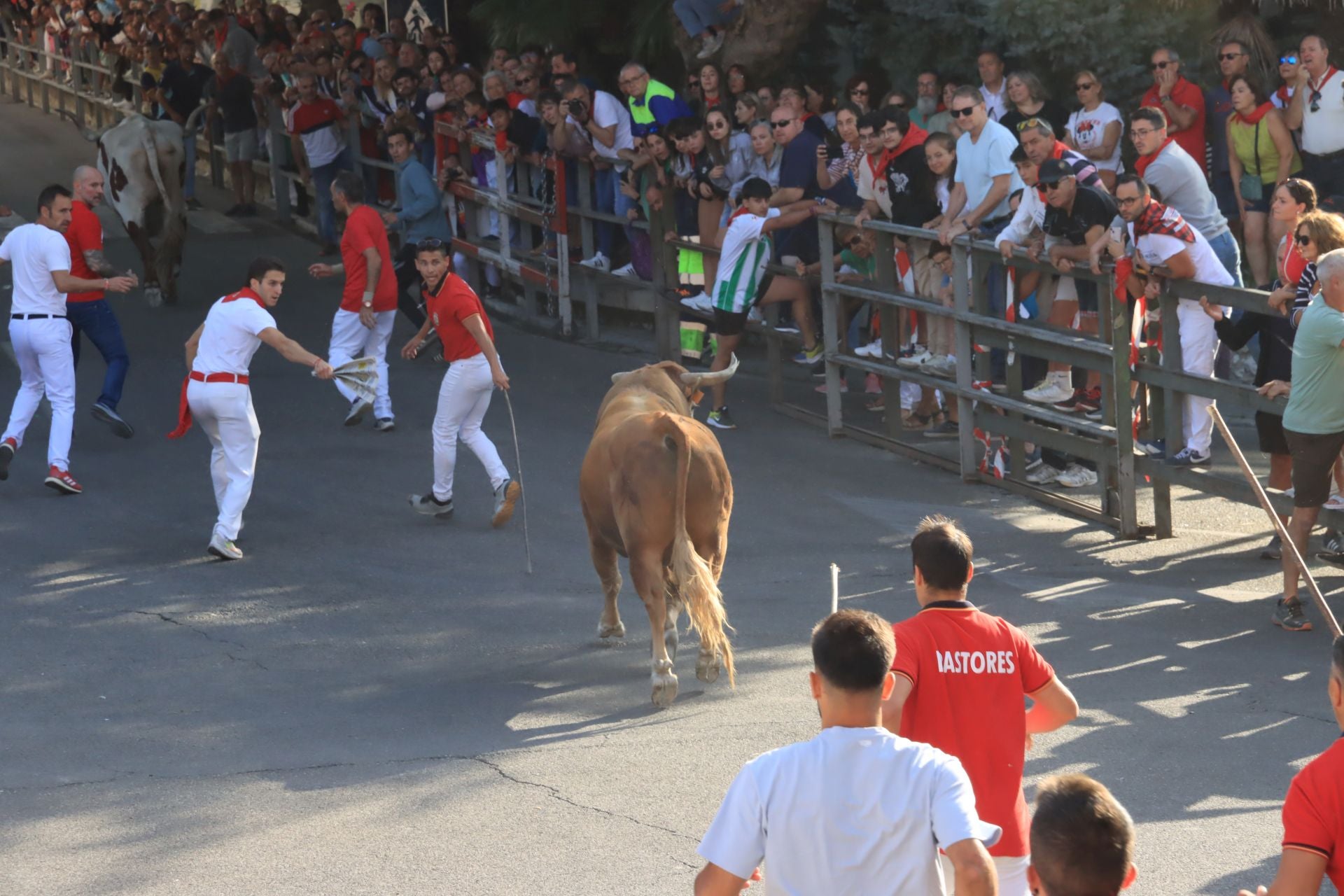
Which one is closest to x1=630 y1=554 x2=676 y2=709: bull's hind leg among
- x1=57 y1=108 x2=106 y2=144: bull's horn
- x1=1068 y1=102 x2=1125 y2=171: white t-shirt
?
x1=1068 y1=102 x2=1125 y2=171: white t-shirt

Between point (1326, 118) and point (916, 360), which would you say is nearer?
point (1326, 118)

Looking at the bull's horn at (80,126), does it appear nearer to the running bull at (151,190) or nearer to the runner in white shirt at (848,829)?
A: the running bull at (151,190)

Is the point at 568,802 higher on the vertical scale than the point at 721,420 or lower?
lower

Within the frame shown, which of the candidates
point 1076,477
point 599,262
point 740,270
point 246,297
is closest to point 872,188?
point 740,270

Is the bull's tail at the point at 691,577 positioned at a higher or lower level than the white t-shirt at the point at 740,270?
lower

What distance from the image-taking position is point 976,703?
440 cm

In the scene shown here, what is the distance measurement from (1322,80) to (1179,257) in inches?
128

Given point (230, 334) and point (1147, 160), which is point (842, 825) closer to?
point (230, 334)

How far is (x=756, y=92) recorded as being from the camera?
15750 millimetres

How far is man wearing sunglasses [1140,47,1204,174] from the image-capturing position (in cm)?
1252

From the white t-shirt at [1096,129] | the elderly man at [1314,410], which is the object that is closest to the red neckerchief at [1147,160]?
the white t-shirt at [1096,129]

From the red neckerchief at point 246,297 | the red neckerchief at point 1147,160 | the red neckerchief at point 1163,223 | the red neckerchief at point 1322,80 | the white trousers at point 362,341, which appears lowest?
the white trousers at point 362,341

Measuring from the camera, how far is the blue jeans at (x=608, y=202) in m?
15.2

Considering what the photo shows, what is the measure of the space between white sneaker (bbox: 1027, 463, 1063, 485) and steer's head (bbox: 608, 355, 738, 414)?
123 inches
